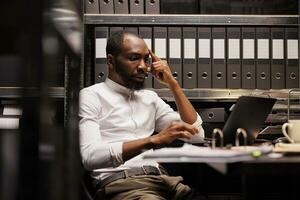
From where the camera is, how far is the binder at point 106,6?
8.00 feet

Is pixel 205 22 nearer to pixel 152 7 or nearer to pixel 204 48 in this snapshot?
pixel 204 48

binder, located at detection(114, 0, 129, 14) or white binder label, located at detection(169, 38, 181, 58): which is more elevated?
binder, located at detection(114, 0, 129, 14)

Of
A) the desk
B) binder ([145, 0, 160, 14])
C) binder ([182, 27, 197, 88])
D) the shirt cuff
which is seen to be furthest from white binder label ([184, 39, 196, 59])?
the desk

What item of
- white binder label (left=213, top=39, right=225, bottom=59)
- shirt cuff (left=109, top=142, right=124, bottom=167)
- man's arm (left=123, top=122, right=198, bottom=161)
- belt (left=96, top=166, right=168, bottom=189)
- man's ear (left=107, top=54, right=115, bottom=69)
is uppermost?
white binder label (left=213, top=39, right=225, bottom=59)

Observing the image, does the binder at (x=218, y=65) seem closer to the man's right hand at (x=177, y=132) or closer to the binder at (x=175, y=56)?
the binder at (x=175, y=56)

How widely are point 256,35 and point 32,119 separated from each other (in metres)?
1.97

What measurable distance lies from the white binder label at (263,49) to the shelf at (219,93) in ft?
0.56

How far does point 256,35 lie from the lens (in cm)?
242

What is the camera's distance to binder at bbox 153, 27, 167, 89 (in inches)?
93.8

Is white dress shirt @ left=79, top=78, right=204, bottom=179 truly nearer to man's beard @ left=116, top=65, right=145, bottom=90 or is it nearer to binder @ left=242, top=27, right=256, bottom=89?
man's beard @ left=116, top=65, right=145, bottom=90

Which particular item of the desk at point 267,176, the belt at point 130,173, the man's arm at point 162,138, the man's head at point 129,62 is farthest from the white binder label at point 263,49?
the desk at point 267,176

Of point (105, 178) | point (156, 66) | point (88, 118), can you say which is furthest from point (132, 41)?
point (105, 178)

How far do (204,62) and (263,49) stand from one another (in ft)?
0.96

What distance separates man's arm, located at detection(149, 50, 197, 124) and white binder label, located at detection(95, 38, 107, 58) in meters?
0.30
